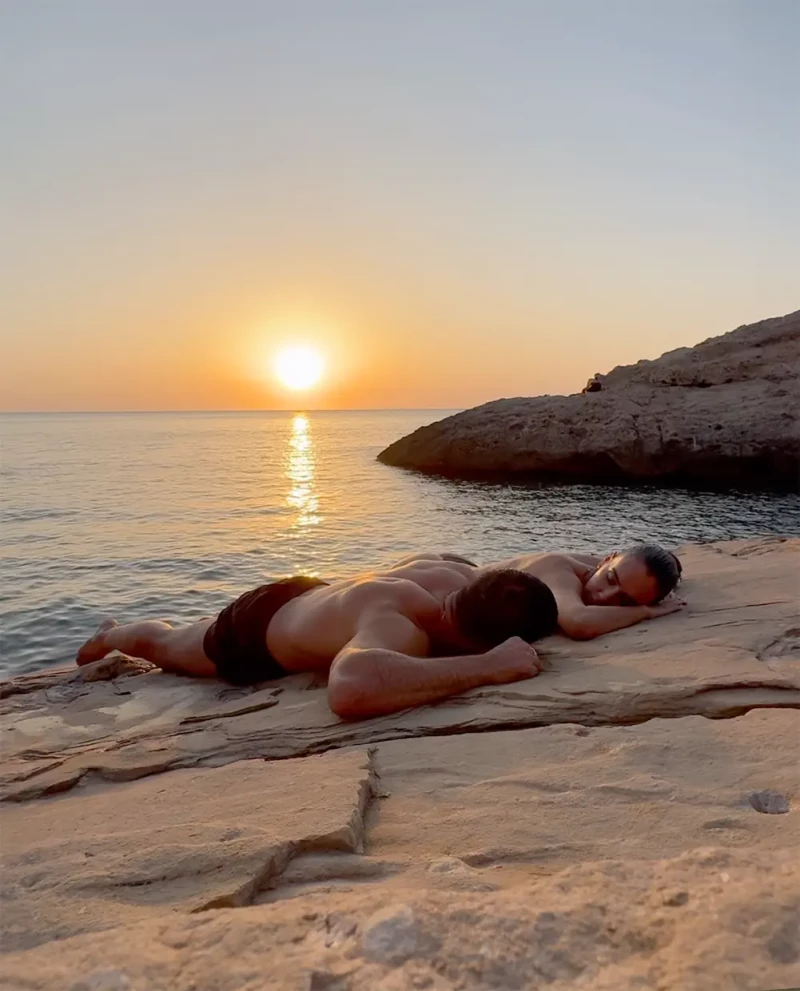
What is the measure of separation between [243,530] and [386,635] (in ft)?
34.8

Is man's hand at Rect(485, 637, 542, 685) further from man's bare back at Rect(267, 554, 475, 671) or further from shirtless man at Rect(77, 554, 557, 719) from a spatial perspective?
man's bare back at Rect(267, 554, 475, 671)

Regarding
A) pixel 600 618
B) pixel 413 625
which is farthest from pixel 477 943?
pixel 600 618

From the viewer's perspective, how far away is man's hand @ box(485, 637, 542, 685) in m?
3.61

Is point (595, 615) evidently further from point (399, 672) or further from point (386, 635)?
point (399, 672)

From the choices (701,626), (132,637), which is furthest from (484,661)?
(132,637)

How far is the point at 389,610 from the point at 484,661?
1.99 ft

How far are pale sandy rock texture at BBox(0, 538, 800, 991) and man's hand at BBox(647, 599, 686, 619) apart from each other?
0.46m

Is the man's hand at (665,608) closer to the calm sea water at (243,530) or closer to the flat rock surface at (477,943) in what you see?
the flat rock surface at (477,943)

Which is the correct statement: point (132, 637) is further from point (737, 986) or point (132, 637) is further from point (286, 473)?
point (286, 473)

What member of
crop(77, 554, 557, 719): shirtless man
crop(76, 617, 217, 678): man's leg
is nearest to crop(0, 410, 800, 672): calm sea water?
crop(76, 617, 217, 678): man's leg

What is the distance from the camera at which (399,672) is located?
3418mm

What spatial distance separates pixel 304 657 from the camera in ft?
14.1

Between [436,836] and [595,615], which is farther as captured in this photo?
[595,615]

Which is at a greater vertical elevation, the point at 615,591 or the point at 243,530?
the point at 615,591
